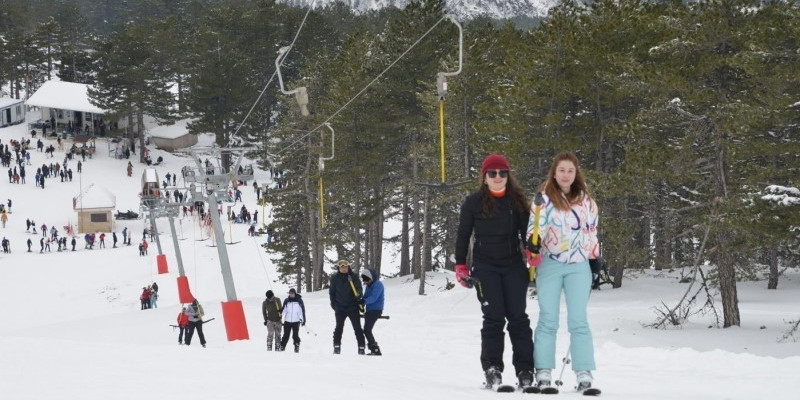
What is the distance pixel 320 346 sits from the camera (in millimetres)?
18500

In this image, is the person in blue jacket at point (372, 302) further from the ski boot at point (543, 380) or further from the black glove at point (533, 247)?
the black glove at point (533, 247)

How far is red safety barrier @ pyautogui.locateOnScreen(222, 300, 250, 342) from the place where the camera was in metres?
18.0

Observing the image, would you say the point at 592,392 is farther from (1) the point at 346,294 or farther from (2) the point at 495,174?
(1) the point at 346,294

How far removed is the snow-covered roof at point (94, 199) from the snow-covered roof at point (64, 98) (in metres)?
21.4

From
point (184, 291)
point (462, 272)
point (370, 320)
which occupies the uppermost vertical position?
point (462, 272)

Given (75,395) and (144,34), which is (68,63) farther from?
(75,395)

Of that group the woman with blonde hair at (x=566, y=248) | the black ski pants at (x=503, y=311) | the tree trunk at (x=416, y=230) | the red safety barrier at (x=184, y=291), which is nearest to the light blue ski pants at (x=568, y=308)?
the woman with blonde hair at (x=566, y=248)

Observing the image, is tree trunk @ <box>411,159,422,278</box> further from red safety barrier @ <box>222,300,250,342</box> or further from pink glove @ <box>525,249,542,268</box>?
pink glove @ <box>525,249,542,268</box>

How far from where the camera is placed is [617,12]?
24.4 meters

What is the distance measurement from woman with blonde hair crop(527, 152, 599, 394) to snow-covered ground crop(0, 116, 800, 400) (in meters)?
0.68

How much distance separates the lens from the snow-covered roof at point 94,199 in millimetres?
59062

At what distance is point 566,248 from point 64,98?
8384 cm

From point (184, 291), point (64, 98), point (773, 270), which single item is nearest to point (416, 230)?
point (184, 291)

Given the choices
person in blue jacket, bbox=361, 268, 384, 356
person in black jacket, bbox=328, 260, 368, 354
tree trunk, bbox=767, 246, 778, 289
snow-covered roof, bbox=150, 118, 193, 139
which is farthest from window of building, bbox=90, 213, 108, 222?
person in blue jacket, bbox=361, 268, 384, 356
